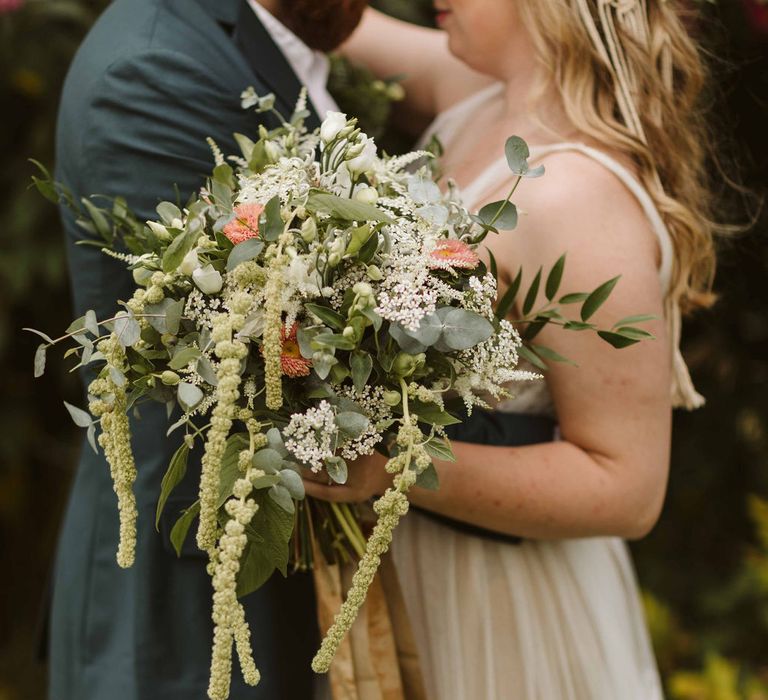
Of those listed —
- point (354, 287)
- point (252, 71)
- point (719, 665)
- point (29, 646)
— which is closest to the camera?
point (354, 287)

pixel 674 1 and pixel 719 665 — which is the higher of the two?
pixel 674 1

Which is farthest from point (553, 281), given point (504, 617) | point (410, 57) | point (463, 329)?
point (410, 57)

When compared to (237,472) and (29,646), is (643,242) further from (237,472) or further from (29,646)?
(29,646)

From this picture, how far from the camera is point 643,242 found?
4.83 feet

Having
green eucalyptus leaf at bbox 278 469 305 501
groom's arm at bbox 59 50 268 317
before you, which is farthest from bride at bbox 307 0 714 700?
groom's arm at bbox 59 50 268 317

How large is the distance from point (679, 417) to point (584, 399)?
151cm

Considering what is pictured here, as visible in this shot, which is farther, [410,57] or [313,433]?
[410,57]

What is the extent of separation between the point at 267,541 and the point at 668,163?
1.04m

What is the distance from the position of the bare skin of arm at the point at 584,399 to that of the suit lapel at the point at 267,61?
1.27ft

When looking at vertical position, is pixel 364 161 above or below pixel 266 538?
above

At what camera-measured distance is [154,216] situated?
146cm

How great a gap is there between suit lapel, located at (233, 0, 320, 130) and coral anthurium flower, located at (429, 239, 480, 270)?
0.59 meters

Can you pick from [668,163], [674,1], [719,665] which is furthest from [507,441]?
[719,665]

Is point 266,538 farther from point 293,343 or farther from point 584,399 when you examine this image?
point 584,399
